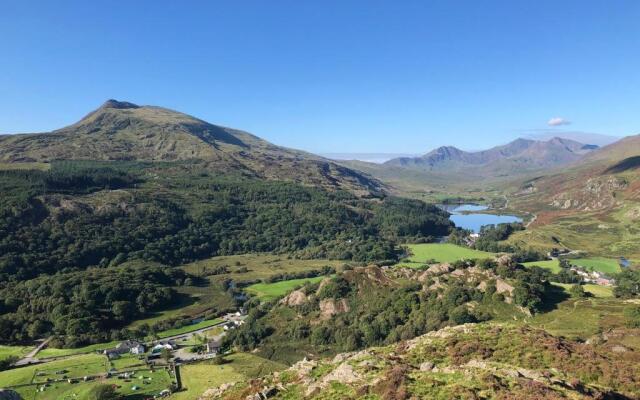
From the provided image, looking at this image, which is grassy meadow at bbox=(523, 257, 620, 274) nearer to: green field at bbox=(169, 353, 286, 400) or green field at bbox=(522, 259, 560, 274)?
green field at bbox=(522, 259, 560, 274)

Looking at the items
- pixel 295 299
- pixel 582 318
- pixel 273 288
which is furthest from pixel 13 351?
pixel 582 318

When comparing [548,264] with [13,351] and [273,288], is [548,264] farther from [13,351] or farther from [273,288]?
[13,351]

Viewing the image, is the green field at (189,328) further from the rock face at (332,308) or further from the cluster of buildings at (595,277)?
the cluster of buildings at (595,277)

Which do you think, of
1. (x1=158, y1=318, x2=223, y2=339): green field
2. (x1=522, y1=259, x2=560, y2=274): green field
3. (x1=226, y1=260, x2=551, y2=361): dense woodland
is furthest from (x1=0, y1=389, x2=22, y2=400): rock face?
(x1=522, y1=259, x2=560, y2=274): green field

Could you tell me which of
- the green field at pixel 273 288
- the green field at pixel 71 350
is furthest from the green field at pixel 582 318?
the green field at pixel 71 350

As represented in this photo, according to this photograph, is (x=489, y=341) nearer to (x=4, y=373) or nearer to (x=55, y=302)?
(x=4, y=373)

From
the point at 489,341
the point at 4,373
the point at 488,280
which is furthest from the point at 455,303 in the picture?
the point at 4,373
